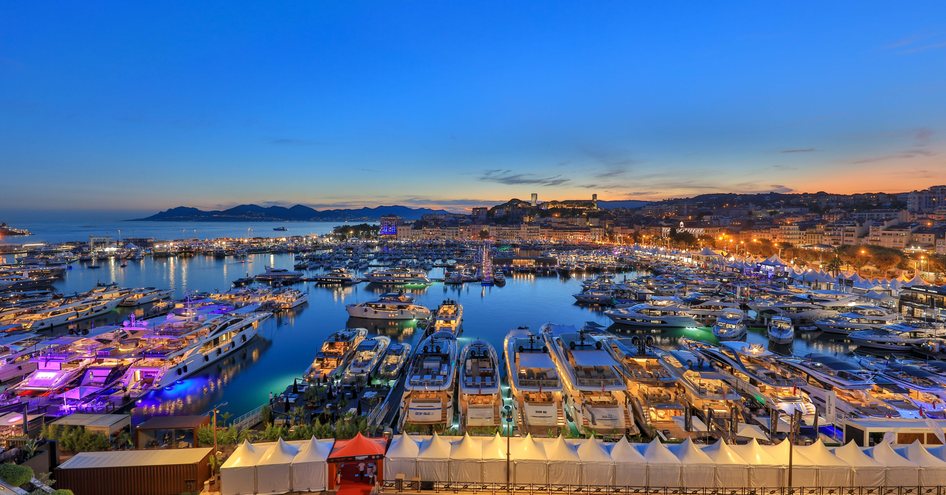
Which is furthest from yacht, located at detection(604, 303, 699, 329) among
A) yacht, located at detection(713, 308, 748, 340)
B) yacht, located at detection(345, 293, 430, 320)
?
yacht, located at detection(345, 293, 430, 320)

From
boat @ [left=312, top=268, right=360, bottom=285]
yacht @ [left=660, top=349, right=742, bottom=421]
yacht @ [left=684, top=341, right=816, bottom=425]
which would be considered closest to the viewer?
yacht @ [left=660, top=349, right=742, bottom=421]

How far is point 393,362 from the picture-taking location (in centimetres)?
1276

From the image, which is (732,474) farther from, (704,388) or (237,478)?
(237,478)

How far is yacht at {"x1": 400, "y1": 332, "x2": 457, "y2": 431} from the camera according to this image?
28.2ft

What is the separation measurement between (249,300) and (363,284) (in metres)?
10.7

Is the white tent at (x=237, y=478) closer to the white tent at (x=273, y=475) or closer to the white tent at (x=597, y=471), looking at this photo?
the white tent at (x=273, y=475)

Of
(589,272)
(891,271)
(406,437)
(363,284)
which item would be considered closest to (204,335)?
(406,437)

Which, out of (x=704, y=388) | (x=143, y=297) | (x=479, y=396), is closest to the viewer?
(x=479, y=396)

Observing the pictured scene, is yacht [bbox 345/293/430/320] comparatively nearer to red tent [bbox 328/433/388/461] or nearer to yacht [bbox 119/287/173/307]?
yacht [bbox 119/287/173/307]

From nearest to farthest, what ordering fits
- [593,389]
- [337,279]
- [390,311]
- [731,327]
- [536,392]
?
[536,392] → [593,389] → [731,327] → [390,311] → [337,279]

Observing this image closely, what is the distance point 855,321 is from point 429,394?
1875 centimetres

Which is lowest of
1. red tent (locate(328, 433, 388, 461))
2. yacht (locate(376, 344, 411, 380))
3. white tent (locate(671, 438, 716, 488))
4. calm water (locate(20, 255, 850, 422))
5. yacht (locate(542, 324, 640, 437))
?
calm water (locate(20, 255, 850, 422))

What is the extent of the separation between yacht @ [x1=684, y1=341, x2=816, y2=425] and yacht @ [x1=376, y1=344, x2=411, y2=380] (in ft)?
25.8


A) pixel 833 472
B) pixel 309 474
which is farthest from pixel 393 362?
pixel 833 472
